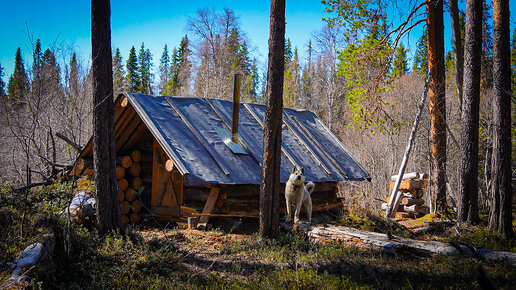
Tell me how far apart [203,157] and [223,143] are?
1.35 m

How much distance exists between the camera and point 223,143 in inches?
468

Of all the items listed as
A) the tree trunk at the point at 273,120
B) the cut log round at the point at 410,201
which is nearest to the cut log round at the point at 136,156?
the tree trunk at the point at 273,120

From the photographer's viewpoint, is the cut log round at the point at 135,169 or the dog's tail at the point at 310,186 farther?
the cut log round at the point at 135,169

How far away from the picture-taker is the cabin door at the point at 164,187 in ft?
40.5

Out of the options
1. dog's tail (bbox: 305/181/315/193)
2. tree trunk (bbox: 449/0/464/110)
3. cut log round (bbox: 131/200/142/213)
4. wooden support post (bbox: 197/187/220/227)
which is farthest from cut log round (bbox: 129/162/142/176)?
tree trunk (bbox: 449/0/464/110)

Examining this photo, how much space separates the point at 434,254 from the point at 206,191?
644 centimetres

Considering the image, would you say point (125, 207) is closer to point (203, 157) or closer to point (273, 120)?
point (203, 157)

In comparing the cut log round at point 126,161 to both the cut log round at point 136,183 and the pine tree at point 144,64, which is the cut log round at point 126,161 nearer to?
the cut log round at point 136,183

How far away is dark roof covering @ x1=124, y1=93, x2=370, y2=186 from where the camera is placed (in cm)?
1042

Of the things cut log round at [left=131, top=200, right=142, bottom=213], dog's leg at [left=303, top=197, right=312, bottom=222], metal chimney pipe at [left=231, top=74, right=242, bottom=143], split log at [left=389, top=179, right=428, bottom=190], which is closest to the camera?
dog's leg at [left=303, top=197, right=312, bottom=222]

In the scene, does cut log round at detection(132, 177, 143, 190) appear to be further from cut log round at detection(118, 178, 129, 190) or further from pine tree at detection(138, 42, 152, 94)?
pine tree at detection(138, 42, 152, 94)

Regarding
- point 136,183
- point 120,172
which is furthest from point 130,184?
point 120,172

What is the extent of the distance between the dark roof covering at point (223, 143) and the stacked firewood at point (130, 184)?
94.2 inches

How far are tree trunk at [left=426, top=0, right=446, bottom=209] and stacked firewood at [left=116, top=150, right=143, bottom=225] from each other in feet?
34.6
